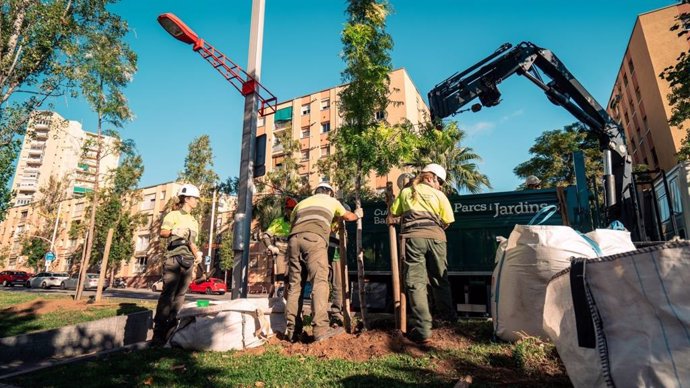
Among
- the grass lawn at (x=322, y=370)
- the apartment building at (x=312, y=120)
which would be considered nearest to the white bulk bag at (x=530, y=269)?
the grass lawn at (x=322, y=370)

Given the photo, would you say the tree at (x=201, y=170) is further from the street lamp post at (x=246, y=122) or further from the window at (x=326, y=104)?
the street lamp post at (x=246, y=122)

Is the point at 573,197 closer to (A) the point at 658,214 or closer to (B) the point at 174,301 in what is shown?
(A) the point at 658,214

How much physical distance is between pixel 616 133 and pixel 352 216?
644 centimetres

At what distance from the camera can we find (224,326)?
4.19m

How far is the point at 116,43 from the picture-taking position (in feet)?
42.0

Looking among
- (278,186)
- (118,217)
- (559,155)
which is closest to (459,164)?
(559,155)

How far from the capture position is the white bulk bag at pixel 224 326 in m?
4.16

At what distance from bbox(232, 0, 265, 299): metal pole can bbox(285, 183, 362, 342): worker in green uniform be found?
1561 millimetres

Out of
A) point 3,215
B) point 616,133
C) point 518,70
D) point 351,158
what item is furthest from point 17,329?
point 616,133

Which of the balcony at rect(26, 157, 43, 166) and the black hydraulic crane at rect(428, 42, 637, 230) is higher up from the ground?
the balcony at rect(26, 157, 43, 166)

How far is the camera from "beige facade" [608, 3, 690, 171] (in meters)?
24.8

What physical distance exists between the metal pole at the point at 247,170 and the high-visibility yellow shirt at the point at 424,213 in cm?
267

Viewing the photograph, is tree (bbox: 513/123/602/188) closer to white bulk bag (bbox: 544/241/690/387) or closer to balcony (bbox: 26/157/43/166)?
white bulk bag (bbox: 544/241/690/387)

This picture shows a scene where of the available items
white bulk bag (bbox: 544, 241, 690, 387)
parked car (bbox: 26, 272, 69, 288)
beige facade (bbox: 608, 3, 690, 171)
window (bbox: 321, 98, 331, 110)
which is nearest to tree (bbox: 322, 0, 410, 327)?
white bulk bag (bbox: 544, 241, 690, 387)
